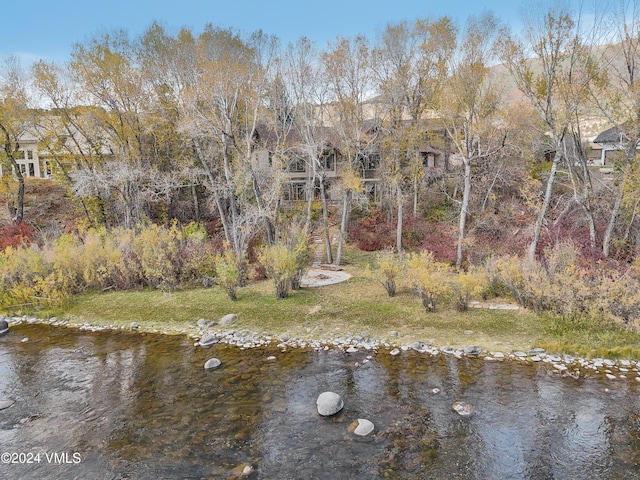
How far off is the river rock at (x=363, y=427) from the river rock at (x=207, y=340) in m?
5.83

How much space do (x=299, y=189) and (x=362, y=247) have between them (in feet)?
34.3

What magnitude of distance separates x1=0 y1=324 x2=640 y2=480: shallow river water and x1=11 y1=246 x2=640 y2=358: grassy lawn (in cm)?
130

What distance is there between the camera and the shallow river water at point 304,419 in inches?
271

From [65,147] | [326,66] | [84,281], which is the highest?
[326,66]

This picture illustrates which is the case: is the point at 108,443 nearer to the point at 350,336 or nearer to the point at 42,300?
the point at 350,336

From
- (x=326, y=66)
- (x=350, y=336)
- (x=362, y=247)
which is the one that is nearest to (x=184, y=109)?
(x=326, y=66)

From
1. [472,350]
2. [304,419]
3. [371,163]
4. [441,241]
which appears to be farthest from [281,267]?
[371,163]

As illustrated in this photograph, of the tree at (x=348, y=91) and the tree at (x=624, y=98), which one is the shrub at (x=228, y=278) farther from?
the tree at (x=624, y=98)

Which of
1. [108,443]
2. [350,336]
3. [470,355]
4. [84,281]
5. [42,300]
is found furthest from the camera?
[84,281]

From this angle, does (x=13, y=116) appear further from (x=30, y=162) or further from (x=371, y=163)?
(x=371, y=163)

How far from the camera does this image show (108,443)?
7.63 m

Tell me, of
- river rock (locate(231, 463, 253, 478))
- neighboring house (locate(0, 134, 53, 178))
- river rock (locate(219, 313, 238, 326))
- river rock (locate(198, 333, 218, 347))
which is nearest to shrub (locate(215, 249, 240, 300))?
river rock (locate(219, 313, 238, 326))

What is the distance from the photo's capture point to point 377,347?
11.6m

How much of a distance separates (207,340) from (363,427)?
621cm
